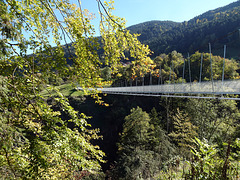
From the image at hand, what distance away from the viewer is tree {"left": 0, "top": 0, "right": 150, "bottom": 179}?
5.64 ft

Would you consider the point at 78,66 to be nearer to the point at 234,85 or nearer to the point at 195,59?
the point at 234,85

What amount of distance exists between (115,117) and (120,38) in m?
27.5

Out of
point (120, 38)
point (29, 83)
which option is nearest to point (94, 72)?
point (120, 38)

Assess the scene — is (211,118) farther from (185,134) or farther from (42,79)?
(42,79)

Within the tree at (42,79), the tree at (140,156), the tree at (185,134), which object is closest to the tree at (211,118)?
the tree at (185,134)

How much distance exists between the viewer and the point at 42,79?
2340 mm

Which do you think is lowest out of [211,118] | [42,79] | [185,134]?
[185,134]

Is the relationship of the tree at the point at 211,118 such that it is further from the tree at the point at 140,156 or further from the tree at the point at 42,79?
the tree at the point at 42,79

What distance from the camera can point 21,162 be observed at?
2104 mm

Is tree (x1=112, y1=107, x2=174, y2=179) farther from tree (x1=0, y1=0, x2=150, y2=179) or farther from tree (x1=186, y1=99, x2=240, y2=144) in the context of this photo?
tree (x1=186, y1=99, x2=240, y2=144)

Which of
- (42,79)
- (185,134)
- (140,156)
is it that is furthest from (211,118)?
(42,79)

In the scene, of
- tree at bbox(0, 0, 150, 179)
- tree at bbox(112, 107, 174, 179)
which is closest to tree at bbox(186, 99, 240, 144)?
tree at bbox(112, 107, 174, 179)

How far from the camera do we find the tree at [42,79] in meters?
1.72

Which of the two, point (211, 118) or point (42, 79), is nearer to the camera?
point (42, 79)
